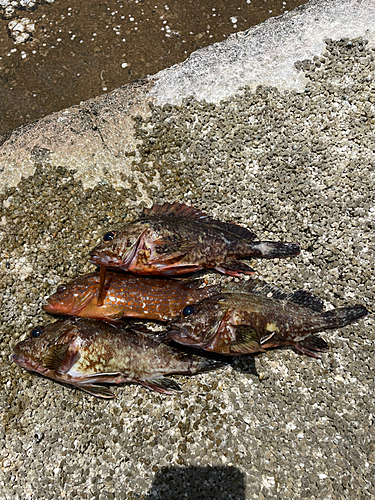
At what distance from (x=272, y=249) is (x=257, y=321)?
976 mm

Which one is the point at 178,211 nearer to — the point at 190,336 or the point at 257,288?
the point at 257,288

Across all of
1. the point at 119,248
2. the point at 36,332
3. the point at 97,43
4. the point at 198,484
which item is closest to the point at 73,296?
the point at 36,332

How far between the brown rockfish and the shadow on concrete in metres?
0.97

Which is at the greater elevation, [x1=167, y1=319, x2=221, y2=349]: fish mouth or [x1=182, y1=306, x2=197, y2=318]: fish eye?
[x1=182, y1=306, x2=197, y2=318]: fish eye

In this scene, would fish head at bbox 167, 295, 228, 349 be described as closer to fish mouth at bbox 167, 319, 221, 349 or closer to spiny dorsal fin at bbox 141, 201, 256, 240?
fish mouth at bbox 167, 319, 221, 349

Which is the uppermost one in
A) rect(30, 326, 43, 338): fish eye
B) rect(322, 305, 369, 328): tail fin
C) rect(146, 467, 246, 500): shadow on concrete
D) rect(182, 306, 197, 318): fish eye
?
rect(30, 326, 43, 338): fish eye

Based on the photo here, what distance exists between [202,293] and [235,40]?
4.33 metres

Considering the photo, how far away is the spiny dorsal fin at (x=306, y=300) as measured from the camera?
153 inches

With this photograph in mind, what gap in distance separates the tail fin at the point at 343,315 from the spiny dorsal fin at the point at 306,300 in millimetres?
101

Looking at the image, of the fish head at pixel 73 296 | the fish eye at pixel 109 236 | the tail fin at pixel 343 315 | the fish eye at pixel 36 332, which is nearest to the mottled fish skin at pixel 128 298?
the fish head at pixel 73 296

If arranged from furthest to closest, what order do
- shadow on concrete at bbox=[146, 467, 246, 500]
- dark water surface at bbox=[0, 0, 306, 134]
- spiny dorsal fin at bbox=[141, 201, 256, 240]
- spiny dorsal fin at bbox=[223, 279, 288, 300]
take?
dark water surface at bbox=[0, 0, 306, 134], spiny dorsal fin at bbox=[141, 201, 256, 240], spiny dorsal fin at bbox=[223, 279, 288, 300], shadow on concrete at bbox=[146, 467, 246, 500]

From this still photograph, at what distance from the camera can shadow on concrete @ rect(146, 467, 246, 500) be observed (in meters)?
3.23

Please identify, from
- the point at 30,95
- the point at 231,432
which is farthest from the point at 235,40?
the point at 231,432

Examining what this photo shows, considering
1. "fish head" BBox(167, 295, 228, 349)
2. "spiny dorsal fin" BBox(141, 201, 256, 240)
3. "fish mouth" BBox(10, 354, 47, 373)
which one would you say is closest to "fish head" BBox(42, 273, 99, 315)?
"fish mouth" BBox(10, 354, 47, 373)
